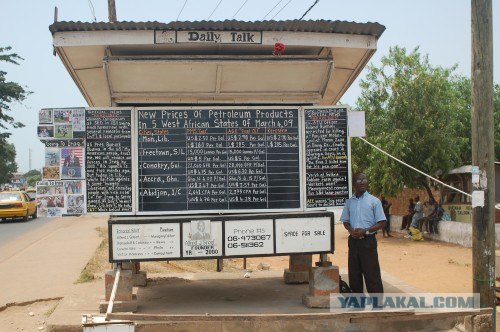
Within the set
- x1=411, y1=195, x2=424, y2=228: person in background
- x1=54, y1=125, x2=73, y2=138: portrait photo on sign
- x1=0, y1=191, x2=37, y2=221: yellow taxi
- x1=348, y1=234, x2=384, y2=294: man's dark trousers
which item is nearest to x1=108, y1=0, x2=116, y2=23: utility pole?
x1=54, y1=125, x2=73, y2=138: portrait photo on sign

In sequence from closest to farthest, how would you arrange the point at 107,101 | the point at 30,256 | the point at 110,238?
1. the point at 110,238
2. the point at 107,101
3. the point at 30,256

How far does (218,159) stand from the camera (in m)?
6.94

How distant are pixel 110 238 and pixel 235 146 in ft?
6.40

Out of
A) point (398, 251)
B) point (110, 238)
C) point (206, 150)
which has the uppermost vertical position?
point (206, 150)

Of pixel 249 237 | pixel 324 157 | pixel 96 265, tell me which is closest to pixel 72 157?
pixel 249 237

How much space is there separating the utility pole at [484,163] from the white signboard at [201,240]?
3261mm

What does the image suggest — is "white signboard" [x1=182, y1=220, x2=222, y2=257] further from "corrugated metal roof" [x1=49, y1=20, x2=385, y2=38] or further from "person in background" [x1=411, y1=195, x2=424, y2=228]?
"person in background" [x1=411, y1=195, x2=424, y2=228]

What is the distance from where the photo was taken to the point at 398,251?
1745cm

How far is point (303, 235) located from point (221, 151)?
1.51 m

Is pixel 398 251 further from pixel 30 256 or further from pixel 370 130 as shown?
pixel 30 256

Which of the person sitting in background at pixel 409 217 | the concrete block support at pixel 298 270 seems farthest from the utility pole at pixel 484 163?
the person sitting in background at pixel 409 217

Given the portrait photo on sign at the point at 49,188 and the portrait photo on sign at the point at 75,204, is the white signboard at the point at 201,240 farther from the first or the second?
the portrait photo on sign at the point at 49,188

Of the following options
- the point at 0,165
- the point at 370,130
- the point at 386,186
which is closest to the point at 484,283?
the point at 386,186

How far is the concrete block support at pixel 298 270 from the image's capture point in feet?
27.3
